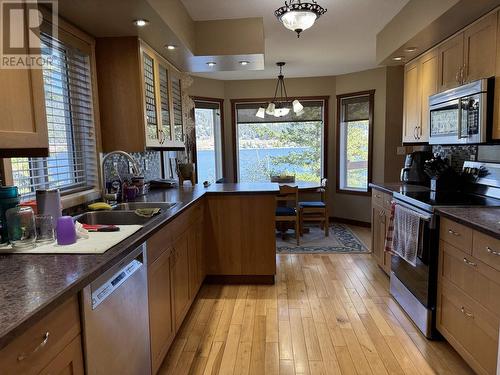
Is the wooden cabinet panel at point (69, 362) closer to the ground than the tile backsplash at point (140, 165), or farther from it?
closer to the ground

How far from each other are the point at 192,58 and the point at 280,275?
7.74 ft

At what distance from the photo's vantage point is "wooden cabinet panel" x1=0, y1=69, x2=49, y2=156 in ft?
3.98

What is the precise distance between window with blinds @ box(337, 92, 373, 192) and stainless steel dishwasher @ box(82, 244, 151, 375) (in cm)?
454

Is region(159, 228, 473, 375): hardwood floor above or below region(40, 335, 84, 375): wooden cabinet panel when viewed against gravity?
below

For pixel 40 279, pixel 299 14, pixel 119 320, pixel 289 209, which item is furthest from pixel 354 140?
pixel 40 279

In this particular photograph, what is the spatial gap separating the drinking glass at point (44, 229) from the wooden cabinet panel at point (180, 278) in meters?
0.84

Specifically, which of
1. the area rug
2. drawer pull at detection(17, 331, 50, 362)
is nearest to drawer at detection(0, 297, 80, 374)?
drawer pull at detection(17, 331, 50, 362)

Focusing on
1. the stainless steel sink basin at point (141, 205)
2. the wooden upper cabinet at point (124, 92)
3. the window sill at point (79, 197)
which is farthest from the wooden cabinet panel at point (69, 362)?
the wooden upper cabinet at point (124, 92)

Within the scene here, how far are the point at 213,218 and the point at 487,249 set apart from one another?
217 centimetres

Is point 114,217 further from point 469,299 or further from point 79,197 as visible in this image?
point 469,299

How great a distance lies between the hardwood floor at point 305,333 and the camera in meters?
2.06

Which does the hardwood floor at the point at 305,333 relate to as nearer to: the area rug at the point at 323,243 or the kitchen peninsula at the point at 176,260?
the kitchen peninsula at the point at 176,260

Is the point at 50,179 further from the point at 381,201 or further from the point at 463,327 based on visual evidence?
the point at 381,201

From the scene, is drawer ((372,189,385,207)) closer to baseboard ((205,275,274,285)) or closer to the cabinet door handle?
baseboard ((205,275,274,285))
